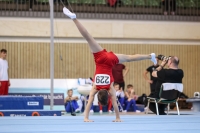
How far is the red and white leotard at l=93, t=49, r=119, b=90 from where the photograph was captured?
294 inches

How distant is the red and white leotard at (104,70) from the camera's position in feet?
24.5

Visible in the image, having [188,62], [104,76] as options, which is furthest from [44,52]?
[104,76]

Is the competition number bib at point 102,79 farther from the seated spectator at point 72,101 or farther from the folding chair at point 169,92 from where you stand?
the seated spectator at point 72,101

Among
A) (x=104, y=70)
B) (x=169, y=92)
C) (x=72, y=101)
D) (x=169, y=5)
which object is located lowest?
(x=72, y=101)

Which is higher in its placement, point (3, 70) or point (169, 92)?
point (3, 70)

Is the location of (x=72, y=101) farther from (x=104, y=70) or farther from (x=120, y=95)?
(x=104, y=70)

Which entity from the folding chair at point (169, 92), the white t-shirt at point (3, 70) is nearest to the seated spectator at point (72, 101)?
the white t-shirt at point (3, 70)

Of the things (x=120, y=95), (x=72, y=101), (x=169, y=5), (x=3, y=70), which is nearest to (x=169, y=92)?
(x=120, y=95)

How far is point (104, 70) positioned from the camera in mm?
7555

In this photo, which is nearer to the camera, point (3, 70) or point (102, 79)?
point (102, 79)

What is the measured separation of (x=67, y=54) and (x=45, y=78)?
1.18m

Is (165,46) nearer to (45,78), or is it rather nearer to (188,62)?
(188,62)

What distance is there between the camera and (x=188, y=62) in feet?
55.9

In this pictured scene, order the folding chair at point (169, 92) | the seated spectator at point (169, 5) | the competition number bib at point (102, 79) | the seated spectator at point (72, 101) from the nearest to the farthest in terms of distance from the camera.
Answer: the competition number bib at point (102, 79) < the folding chair at point (169, 92) < the seated spectator at point (72, 101) < the seated spectator at point (169, 5)
